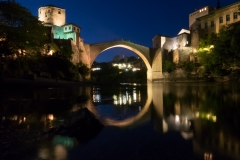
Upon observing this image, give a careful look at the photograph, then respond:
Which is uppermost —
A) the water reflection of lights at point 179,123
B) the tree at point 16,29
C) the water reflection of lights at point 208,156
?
the tree at point 16,29

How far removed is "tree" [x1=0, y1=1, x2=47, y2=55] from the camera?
2138 centimetres

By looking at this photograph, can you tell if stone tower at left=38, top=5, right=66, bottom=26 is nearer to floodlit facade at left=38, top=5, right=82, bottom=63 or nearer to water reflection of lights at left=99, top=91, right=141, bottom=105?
floodlit facade at left=38, top=5, right=82, bottom=63

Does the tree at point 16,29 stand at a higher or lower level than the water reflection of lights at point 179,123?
higher

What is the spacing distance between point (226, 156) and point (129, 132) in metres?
1.81

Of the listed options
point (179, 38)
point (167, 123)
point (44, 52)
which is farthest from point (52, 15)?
point (167, 123)

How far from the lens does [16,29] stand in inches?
880

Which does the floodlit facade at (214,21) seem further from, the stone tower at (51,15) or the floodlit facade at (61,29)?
the stone tower at (51,15)

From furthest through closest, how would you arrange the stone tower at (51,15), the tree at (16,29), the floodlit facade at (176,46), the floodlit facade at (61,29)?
the stone tower at (51,15) < the floodlit facade at (176,46) < the floodlit facade at (61,29) < the tree at (16,29)

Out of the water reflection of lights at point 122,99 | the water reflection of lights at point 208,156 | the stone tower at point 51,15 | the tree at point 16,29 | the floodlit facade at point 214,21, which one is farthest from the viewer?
the stone tower at point 51,15

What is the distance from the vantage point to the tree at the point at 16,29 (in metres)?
21.4

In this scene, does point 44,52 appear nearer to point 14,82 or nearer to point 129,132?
point 14,82

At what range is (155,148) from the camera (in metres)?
3.19

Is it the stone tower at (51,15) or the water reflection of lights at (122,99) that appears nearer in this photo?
the water reflection of lights at (122,99)

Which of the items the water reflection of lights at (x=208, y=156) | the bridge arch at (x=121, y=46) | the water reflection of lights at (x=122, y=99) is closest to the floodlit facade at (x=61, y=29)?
the bridge arch at (x=121, y=46)
